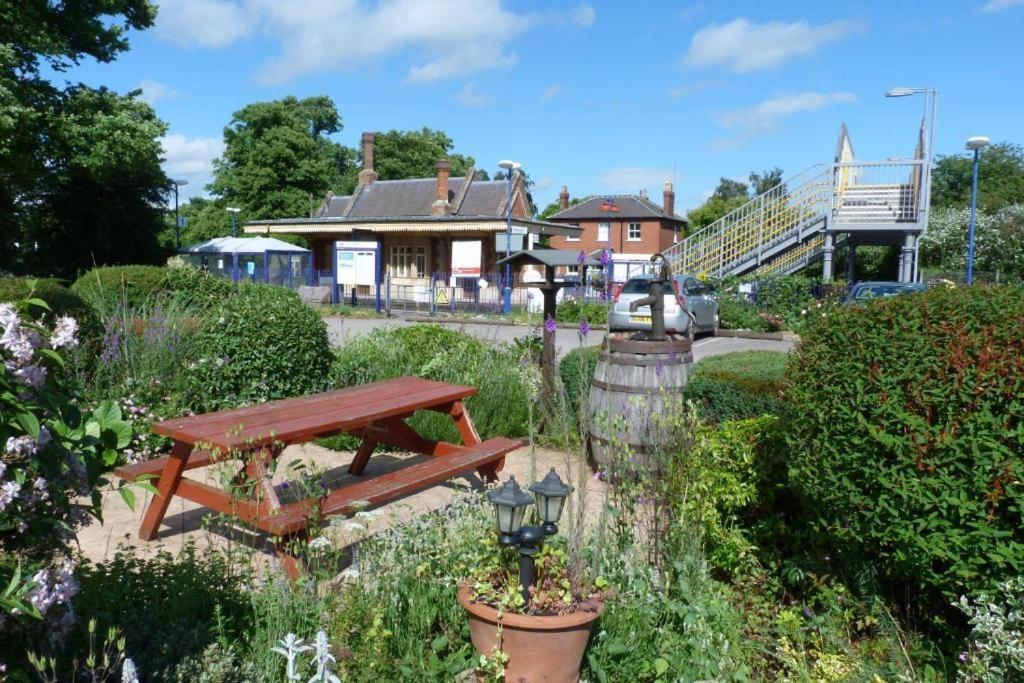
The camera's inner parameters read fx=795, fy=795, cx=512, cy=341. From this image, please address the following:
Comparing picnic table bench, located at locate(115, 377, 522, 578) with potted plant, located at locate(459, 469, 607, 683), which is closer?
potted plant, located at locate(459, 469, 607, 683)

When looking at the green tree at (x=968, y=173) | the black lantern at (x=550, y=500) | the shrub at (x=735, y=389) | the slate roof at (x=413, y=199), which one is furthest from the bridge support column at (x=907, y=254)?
the green tree at (x=968, y=173)

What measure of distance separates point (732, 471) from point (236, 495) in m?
2.65

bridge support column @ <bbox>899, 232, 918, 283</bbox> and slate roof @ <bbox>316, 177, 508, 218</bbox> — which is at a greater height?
slate roof @ <bbox>316, 177, 508, 218</bbox>

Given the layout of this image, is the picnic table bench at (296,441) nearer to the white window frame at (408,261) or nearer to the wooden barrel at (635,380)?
the wooden barrel at (635,380)

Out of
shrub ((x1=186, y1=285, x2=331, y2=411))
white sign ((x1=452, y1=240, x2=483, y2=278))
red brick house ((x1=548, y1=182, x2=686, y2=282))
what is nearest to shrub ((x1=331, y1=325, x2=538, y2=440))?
shrub ((x1=186, y1=285, x2=331, y2=411))

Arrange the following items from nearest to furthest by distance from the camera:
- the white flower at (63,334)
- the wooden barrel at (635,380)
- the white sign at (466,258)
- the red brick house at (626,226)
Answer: the white flower at (63,334)
the wooden barrel at (635,380)
the white sign at (466,258)
the red brick house at (626,226)

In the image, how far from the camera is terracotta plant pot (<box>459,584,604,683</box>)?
298 cm

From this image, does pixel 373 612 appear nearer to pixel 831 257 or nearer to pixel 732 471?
pixel 732 471

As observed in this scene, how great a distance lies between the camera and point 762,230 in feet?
75.2

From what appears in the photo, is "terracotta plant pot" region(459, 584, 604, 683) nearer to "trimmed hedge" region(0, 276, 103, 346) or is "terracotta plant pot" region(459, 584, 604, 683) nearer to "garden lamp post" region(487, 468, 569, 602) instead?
"garden lamp post" region(487, 468, 569, 602)

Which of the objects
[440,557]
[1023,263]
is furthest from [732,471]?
[1023,263]

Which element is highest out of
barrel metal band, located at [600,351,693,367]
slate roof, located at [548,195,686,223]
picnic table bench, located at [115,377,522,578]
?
slate roof, located at [548,195,686,223]

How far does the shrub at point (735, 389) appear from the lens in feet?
18.8

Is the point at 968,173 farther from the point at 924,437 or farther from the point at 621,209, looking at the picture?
the point at 924,437
